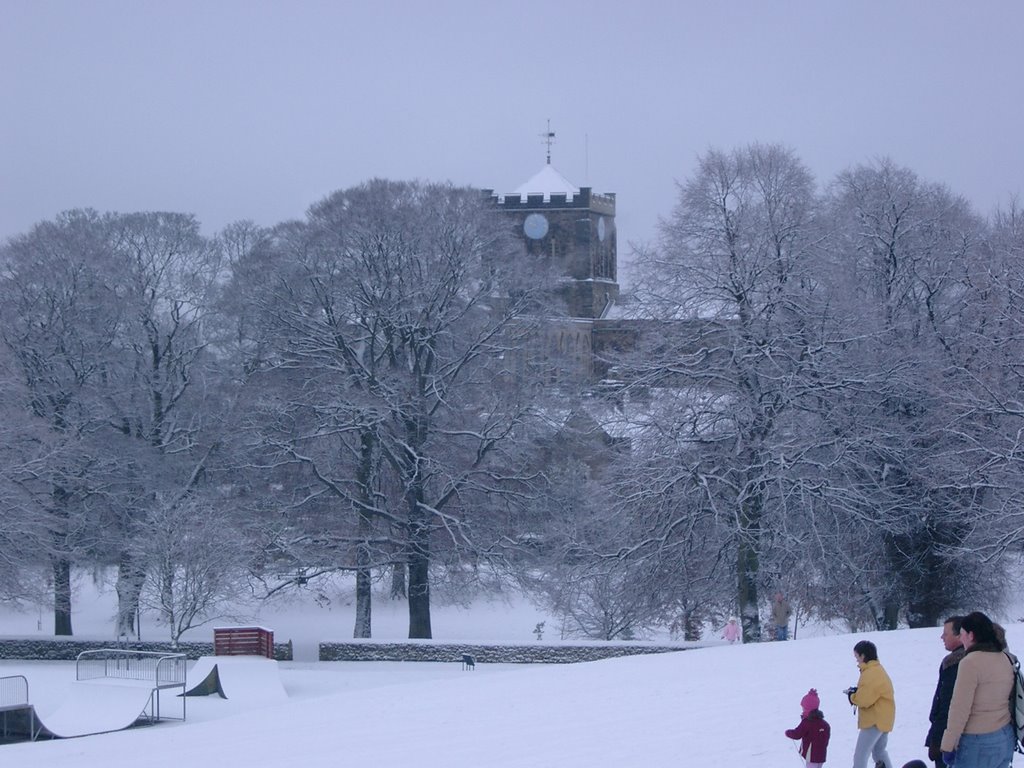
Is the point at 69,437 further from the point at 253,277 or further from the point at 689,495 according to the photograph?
the point at 689,495

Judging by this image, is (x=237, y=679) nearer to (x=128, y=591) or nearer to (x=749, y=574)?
(x=749, y=574)

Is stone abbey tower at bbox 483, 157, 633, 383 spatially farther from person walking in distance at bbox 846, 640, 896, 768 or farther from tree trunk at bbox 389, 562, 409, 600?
person walking in distance at bbox 846, 640, 896, 768

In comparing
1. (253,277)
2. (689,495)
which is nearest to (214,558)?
(253,277)

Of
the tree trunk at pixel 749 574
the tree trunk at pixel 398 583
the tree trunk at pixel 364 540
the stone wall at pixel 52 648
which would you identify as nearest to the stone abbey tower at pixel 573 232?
the tree trunk at pixel 398 583

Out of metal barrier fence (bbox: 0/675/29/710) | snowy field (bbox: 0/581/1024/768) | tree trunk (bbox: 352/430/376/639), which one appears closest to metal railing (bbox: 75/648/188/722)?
snowy field (bbox: 0/581/1024/768)

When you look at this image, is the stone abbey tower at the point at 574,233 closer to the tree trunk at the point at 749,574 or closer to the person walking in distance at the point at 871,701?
the tree trunk at the point at 749,574

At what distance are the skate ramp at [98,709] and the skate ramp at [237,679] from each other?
2.06 meters

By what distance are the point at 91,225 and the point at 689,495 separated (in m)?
21.6

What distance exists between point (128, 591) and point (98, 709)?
13.3m

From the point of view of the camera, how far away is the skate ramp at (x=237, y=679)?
72.4 feet

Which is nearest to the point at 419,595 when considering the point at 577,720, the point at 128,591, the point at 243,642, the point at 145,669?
the point at 243,642

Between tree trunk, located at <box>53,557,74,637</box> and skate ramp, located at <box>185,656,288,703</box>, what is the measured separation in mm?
11670

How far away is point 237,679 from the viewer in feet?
74.1

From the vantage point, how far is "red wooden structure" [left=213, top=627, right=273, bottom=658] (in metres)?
24.6
